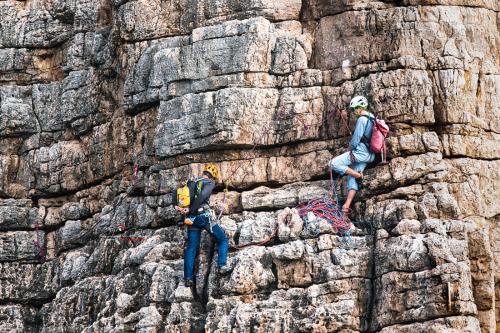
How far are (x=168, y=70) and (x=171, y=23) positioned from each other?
2.03m

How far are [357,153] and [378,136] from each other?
30.0 inches

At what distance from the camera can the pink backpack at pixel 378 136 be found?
45.7 m

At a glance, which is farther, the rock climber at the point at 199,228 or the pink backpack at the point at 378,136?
→ the pink backpack at the point at 378,136

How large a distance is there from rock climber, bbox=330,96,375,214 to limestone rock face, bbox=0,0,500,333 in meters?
0.32

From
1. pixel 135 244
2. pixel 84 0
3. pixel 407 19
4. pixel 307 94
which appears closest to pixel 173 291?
pixel 135 244

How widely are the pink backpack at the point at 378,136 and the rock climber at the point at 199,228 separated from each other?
4427mm

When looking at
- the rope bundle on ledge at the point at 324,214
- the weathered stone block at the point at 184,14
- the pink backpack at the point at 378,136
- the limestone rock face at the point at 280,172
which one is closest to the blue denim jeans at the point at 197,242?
the limestone rock face at the point at 280,172

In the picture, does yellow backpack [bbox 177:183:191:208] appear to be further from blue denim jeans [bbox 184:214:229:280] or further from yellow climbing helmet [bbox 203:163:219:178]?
yellow climbing helmet [bbox 203:163:219:178]

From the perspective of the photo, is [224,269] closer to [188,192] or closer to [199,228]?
[199,228]

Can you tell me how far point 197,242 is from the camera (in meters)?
45.5

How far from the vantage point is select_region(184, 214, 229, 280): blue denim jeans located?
148 ft

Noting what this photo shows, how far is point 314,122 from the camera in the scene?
47.6m

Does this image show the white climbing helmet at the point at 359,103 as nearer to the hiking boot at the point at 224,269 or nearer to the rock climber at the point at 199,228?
the rock climber at the point at 199,228

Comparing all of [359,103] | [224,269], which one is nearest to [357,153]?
[359,103]
